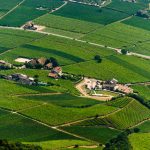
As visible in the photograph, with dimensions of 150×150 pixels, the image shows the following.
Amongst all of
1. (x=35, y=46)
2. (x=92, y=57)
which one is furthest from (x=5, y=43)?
(x=92, y=57)

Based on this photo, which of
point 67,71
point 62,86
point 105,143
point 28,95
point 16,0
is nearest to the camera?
point 105,143

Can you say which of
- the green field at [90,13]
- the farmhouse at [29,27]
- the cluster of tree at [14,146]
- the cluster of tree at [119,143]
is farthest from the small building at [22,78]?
the green field at [90,13]

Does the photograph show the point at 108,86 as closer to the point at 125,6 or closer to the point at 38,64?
the point at 38,64

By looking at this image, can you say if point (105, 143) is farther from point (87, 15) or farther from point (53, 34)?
point (87, 15)

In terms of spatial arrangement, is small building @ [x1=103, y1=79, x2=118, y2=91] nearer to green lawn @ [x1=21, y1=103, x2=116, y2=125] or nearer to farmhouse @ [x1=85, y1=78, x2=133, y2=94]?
farmhouse @ [x1=85, y1=78, x2=133, y2=94]

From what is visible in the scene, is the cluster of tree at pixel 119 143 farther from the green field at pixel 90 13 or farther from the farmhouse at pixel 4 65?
the green field at pixel 90 13
